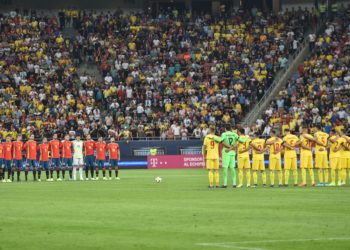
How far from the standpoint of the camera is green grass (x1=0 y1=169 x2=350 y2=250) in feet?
59.9

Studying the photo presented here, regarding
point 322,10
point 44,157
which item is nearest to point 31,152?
point 44,157

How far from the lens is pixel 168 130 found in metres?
62.2

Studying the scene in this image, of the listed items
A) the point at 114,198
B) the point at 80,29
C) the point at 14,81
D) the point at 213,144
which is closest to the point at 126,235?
the point at 114,198

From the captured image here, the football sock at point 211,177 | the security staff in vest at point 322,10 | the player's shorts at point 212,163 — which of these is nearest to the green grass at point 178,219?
the player's shorts at point 212,163

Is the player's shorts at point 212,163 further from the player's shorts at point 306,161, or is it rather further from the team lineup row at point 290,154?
the player's shorts at point 306,161

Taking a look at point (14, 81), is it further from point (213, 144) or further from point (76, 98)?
point (213, 144)

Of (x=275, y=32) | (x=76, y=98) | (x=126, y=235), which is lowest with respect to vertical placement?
(x=126, y=235)

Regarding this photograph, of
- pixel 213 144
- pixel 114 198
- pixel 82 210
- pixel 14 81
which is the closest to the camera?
pixel 82 210

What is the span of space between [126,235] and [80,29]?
2119 inches

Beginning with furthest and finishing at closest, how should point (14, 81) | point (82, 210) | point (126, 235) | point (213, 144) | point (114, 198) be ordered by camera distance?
1. point (14, 81)
2. point (213, 144)
3. point (114, 198)
4. point (82, 210)
5. point (126, 235)

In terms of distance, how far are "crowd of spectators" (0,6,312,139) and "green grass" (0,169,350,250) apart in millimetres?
27246

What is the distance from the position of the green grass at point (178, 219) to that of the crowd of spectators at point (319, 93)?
22.9 meters

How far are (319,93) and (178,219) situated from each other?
128 ft

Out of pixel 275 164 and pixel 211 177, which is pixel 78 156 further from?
pixel 275 164
